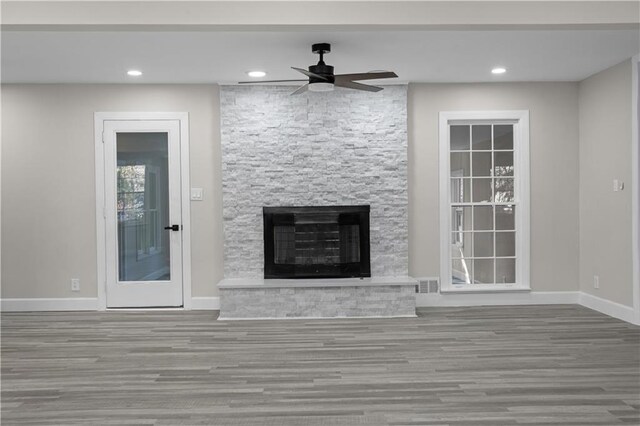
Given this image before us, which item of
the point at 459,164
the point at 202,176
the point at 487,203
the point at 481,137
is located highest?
the point at 481,137

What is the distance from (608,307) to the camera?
5.85m

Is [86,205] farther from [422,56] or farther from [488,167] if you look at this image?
[488,167]

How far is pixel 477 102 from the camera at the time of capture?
21.1ft

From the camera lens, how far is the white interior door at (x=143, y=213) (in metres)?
6.32

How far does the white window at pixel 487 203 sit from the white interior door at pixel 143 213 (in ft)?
10.0

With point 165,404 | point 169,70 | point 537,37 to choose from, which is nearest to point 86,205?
point 169,70

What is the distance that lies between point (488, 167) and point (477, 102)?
29.2 inches

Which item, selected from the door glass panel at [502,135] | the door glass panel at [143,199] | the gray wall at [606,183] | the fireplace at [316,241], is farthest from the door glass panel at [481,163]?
the door glass panel at [143,199]

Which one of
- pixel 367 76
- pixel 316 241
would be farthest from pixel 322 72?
pixel 316 241

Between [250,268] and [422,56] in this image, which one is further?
[250,268]

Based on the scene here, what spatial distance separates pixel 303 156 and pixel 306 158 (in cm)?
4

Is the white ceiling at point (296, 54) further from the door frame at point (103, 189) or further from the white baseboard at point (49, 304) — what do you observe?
the white baseboard at point (49, 304)

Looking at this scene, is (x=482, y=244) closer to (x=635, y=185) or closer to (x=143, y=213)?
(x=635, y=185)

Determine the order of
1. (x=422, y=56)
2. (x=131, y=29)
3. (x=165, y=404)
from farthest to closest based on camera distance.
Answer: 1. (x=422, y=56)
2. (x=131, y=29)
3. (x=165, y=404)
